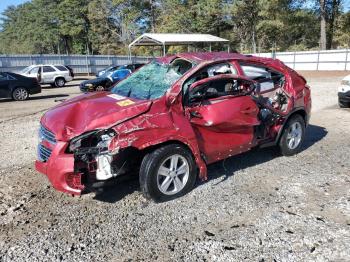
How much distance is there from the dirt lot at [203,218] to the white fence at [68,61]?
26544mm

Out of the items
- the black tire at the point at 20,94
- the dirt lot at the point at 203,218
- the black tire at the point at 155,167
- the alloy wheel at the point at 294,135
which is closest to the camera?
the dirt lot at the point at 203,218

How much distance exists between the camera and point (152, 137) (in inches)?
164

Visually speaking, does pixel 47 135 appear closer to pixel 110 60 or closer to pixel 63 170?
pixel 63 170

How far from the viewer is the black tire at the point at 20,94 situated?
15892 millimetres

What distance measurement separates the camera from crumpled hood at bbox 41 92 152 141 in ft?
13.3

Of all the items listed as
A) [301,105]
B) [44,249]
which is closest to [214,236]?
[44,249]

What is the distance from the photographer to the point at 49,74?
2298cm

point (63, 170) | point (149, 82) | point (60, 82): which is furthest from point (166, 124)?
point (60, 82)

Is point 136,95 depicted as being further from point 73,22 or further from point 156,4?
point 73,22

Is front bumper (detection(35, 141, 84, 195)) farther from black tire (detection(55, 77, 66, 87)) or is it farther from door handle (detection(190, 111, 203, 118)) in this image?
black tire (detection(55, 77, 66, 87))

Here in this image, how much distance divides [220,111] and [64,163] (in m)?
2.08

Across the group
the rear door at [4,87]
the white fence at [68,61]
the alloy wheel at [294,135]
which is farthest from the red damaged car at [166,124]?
the white fence at [68,61]

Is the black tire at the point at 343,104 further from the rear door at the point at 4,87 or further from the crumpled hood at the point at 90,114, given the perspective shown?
the rear door at the point at 4,87

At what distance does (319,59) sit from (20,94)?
83.7 feet
